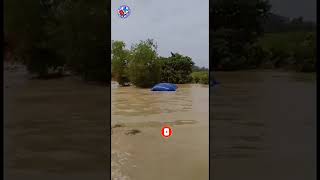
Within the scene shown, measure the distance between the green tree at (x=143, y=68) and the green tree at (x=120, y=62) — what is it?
3 cm

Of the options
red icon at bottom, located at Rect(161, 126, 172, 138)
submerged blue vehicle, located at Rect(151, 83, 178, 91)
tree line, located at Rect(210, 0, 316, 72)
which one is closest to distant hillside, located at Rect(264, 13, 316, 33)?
tree line, located at Rect(210, 0, 316, 72)

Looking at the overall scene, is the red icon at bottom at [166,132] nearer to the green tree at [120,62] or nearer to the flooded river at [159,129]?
the flooded river at [159,129]

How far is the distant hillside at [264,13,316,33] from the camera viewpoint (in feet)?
7.51

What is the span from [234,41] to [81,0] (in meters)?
0.96

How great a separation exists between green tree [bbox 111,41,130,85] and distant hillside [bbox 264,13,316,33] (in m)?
0.86

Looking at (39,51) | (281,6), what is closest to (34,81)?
(39,51)

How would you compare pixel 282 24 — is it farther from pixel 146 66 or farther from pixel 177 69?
pixel 146 66

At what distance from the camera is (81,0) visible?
2338 mm

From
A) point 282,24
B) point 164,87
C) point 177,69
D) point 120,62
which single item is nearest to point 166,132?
point 164,87

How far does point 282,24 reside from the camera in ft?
7.56

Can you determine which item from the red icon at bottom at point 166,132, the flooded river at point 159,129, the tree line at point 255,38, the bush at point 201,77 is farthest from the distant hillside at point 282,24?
the red icon at bottom at point 166,132

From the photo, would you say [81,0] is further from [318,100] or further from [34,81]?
[318,100]

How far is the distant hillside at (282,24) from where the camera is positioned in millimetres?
2288

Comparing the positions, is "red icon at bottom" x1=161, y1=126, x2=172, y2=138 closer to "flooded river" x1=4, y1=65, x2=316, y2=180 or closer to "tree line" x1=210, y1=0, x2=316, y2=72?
"flooded river" x1=4, y1=65, x2=316, y2=180
